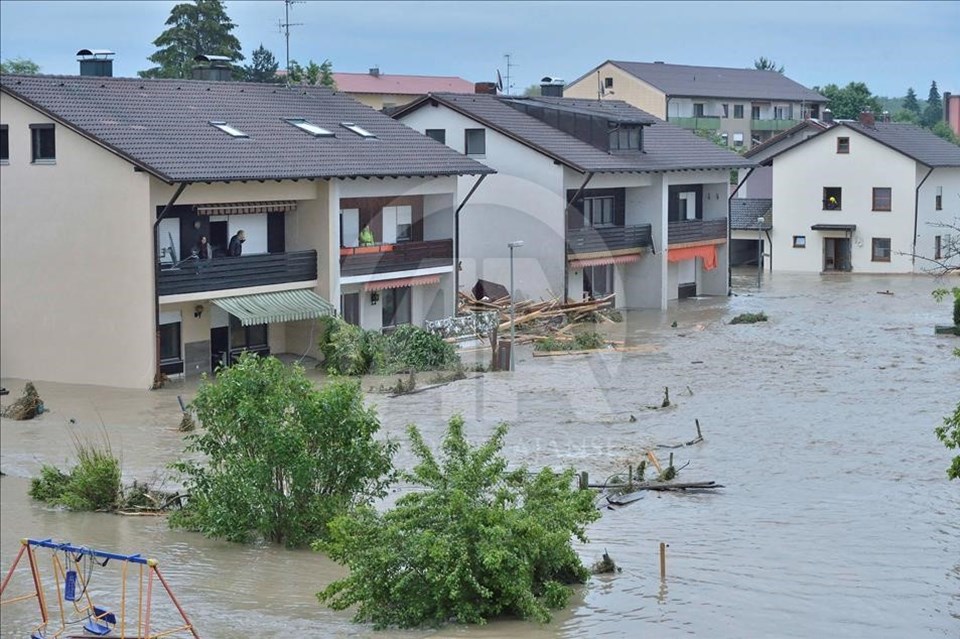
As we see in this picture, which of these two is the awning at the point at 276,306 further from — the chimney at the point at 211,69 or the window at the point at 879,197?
the window at the point at 879,197

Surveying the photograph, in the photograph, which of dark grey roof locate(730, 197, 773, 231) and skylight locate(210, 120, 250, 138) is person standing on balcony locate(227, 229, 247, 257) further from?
dark grey roof locate(730, 197, 773, 231)

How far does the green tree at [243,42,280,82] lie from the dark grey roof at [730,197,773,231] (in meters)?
25.2

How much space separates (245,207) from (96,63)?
6860 millimetres

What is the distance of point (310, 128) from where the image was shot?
41.3m

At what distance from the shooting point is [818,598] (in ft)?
62.2

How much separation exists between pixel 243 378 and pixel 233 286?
14.6 meters

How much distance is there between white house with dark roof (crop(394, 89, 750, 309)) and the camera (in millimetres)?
47938

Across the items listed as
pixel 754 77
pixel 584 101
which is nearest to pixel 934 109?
pixel 754 77

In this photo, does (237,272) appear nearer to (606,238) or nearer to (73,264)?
(73,264)

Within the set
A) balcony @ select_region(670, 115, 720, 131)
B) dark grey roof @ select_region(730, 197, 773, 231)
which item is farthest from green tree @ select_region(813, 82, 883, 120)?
dark grey roof @ select_region(730, 197, 773, 231)

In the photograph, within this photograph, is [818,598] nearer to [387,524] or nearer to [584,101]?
[387,524]

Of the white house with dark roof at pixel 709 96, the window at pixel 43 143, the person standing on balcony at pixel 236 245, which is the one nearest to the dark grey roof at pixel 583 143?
the person standing on balcony at pixel 236 245

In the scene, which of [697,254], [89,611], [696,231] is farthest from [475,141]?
[89,611]

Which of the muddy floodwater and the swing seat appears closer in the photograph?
the swing seat
